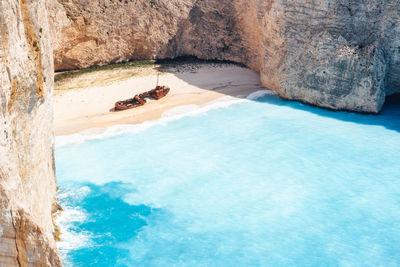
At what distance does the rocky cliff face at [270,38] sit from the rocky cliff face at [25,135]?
1473cm

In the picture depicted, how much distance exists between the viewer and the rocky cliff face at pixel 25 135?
22.1ft

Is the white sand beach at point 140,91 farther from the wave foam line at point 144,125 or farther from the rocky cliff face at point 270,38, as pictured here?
the rocky cliff face at point 270,38

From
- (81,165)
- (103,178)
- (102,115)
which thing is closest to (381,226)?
(103,178)

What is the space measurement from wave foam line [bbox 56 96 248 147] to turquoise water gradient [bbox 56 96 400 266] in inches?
17.0

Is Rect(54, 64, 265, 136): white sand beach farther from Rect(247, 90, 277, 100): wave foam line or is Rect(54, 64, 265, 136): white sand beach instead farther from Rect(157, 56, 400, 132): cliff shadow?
Rect(247, 90, 277, 100): wave foam line

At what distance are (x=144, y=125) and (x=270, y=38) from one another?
940 centimetres

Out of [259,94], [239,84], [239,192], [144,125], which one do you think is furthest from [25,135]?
[239,84]

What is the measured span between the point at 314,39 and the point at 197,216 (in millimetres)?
12746

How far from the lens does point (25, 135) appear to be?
8.58 metres

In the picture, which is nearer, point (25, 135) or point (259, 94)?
point (25, 135)

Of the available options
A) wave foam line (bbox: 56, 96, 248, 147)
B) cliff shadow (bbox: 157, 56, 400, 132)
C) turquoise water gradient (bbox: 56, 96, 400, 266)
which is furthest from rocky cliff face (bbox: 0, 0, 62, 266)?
cliff shadow (bbox: 157, 56, 400, 132)

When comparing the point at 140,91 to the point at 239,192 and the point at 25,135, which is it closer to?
the point at 239,192

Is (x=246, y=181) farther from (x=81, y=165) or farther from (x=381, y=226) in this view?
(x=81, y=165)

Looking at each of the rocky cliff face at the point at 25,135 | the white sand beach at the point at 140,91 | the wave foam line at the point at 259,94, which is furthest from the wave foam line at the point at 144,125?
the rocky cliff face at the point at 25,135
